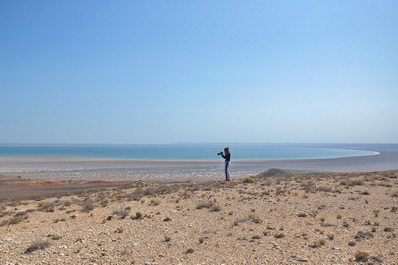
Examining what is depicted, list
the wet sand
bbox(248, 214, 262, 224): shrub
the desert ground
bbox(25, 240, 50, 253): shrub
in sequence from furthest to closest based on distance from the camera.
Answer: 1. the wet sand
2. bbox(248, 214, 262, 224): shrub
3. bbox(25, 240, 50, 253): shrub
4. the desert ground

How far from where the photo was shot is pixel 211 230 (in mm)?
10195

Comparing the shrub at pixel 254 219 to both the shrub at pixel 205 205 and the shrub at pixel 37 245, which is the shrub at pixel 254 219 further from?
the shrub at pixel 37 245

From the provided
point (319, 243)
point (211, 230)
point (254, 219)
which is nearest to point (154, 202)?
point (211, 230)

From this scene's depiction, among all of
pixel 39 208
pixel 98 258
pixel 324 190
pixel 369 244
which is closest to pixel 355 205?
pixel 324 190

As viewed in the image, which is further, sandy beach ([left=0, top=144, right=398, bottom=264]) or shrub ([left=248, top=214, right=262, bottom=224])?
shrub ([left=248, top=214, right=262, bottom=224])

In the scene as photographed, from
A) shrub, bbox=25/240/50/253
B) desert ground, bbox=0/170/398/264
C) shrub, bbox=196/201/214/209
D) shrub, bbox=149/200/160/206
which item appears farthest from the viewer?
shrub, bbox=149/200/160/206

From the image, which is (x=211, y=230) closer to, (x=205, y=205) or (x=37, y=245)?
(x=205, y=205)

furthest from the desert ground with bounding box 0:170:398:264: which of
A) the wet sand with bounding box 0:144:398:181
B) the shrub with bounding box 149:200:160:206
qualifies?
the wet sand with bounding box 0:144:398:181

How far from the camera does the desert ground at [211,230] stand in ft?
25.6

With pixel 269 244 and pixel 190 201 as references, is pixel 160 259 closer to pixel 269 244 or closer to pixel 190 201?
pixel 269 244

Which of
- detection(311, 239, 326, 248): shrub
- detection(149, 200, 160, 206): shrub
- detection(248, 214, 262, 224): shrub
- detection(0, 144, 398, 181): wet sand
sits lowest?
detection(0, 144, 398, 181): wet sand

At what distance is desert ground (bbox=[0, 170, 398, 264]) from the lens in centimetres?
782

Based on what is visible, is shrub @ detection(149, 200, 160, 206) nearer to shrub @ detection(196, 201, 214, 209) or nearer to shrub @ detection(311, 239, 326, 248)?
shrub @ detection(196, 201, 214, 209)

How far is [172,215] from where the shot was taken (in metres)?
12.4
